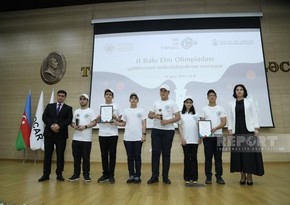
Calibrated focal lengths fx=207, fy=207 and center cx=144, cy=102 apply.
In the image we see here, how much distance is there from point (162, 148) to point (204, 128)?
65cm

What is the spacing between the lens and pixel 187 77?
5141mm

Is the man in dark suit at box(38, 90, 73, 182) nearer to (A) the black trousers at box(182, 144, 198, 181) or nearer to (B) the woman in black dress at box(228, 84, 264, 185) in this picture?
(A) the black trousers at box(182, 144, 198, 181)

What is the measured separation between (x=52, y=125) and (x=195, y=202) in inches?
87.6

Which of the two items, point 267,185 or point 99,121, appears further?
point 99,121

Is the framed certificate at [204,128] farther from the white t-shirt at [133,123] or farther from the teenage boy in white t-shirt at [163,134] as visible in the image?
the white t-shirt at [133,123]

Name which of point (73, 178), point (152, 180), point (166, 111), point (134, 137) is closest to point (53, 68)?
point (73, 178)

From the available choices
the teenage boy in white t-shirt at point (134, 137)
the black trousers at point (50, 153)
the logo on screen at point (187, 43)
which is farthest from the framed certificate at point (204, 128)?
the logo on screen at point (187, 43)

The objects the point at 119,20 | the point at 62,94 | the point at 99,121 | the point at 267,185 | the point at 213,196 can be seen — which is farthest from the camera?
the point at 119,20

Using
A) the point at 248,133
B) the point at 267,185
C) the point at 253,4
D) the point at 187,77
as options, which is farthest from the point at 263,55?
the point at 267,185

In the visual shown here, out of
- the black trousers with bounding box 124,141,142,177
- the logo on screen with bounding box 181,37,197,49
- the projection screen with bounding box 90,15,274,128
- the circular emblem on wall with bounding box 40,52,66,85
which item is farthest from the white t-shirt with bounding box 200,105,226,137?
the circular emblem on wall with bounding box 40,52,66,85

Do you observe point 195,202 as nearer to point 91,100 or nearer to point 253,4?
point 91,100

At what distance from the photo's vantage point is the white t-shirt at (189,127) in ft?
A: 9.51

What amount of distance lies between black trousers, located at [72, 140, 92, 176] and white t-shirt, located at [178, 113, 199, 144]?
1.42 m

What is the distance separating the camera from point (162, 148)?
2.93 metres
